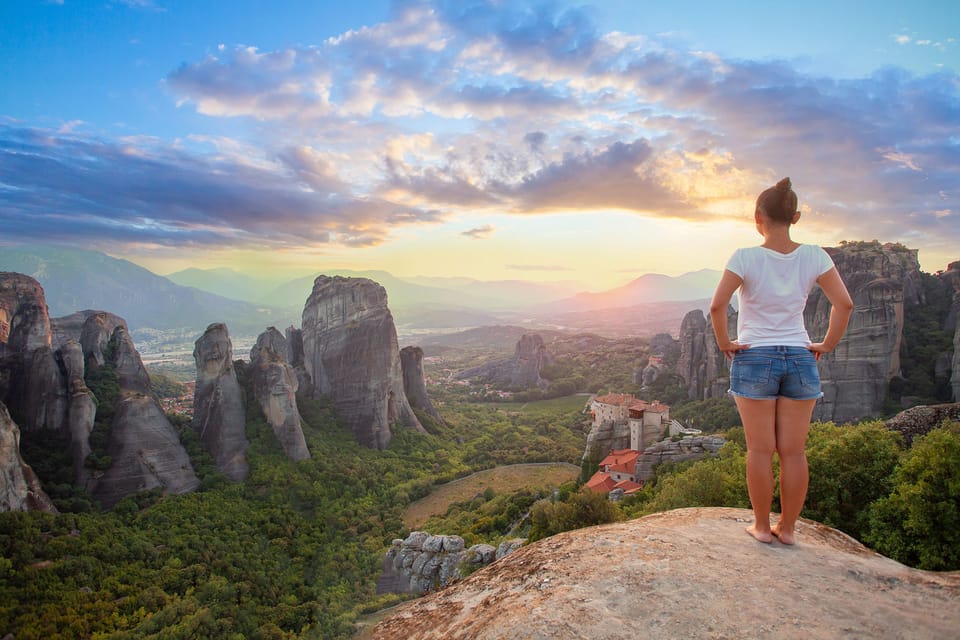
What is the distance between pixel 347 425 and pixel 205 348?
15.8m

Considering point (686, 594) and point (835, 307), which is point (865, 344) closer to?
point (835, 307)

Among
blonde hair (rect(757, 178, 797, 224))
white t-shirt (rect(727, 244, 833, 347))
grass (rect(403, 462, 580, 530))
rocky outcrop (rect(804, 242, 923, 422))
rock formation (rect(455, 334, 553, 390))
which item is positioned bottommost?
grass (rect(403, 462, 580, 530))

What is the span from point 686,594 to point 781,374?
233 cm

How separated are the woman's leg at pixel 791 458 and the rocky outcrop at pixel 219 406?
32.1 metres

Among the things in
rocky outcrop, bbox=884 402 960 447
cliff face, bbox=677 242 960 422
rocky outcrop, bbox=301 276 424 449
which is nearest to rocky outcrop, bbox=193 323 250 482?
rocky outcrop, bbox=301 276 424 449

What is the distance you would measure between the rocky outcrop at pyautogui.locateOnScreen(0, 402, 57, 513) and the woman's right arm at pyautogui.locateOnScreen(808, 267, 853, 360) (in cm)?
2617

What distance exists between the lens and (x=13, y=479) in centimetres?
1922

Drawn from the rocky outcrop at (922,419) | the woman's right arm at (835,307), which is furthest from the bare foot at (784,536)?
the rocky outcrop at (922,419)

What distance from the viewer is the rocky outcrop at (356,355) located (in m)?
45.8

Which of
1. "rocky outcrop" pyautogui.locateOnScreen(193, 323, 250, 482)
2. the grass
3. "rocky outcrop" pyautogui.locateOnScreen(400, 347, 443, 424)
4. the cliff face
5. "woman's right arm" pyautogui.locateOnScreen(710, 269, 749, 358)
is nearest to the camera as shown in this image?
"woman's right arm" pyautogui.locateOnScreen(710, 269, 749, 358)

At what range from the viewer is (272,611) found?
2025cm

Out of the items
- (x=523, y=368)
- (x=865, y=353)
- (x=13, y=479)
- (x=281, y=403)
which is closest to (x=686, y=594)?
(x=13, y=479)

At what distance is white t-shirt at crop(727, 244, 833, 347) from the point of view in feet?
16.0

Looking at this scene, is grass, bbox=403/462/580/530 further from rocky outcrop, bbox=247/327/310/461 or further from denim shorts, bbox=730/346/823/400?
denim shorts, bbox=730/346/823/400
